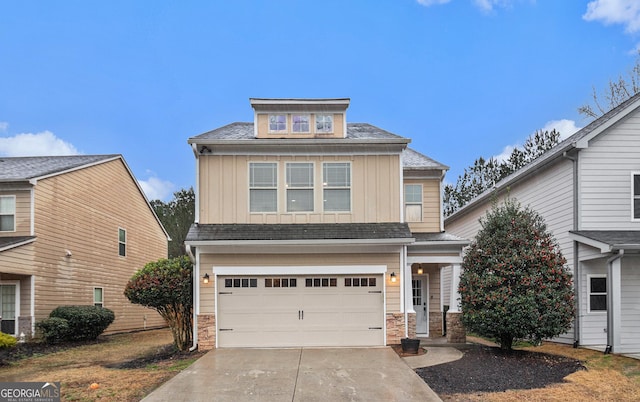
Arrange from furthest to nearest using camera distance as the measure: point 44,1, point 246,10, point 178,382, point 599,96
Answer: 1. point 599,96
2. point 246,10
3. point 44,1
4. point 178,382

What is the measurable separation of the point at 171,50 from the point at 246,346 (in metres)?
25.4

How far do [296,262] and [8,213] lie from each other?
9.65 meters

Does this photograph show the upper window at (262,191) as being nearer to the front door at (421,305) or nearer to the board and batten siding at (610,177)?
the front door at (421,305)

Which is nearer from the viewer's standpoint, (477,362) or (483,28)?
(477,362)

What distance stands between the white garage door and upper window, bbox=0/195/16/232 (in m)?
7.74

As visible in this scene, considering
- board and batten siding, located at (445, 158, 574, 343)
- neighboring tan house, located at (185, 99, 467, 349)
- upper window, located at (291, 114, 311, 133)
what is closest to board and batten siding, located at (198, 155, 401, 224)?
neighboring tan house, located at (185, 99, 467, 349)

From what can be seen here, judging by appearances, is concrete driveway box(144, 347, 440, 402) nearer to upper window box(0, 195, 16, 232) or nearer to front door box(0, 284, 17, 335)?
front door box(0, 284, 17, 335)

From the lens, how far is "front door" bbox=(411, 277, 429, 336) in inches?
615

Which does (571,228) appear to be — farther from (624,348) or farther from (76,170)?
(76,170)

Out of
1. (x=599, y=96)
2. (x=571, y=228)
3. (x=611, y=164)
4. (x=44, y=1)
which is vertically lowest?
(x=571, y=228)

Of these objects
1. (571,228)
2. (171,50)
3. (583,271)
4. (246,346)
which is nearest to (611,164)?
(571,228)

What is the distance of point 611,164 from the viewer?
12.8 metres

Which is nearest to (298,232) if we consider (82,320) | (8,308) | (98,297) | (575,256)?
(575,256)

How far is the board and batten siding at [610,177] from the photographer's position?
1266 centimetres
